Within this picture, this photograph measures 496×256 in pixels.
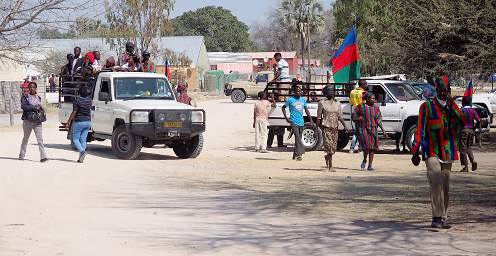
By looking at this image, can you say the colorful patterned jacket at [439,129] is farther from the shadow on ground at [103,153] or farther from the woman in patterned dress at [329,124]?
the shadow on ground at [103,153]

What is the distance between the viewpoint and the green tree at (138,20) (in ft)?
172

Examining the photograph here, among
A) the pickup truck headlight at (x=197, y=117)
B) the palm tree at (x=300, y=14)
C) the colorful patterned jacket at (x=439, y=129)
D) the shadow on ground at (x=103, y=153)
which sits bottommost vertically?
the shadow on ground at (x=103, y=153)

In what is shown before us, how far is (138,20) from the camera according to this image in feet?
175

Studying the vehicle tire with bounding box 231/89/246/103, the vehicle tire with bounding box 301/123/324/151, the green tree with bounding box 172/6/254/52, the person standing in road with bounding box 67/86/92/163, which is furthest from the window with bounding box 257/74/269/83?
the green tree with bounding box 172/6/254/52

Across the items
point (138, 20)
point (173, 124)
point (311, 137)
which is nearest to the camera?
point (173, 124)

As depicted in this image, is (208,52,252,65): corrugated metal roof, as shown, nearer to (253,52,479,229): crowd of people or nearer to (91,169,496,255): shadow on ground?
(253,52,479,229): crowd of people

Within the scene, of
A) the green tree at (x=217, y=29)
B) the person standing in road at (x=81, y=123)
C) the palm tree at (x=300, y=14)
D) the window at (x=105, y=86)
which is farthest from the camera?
the green tree at (x=217, y=29)

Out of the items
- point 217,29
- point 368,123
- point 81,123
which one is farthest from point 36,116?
point 217,29

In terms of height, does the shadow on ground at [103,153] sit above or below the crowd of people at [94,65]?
below

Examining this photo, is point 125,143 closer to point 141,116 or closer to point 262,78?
point 141,116

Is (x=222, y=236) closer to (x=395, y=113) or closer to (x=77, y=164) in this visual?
(x=77, y=164)

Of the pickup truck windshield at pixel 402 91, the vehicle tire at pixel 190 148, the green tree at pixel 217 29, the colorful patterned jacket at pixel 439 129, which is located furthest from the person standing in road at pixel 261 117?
the green tree at pixel 217 29

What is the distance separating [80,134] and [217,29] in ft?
344

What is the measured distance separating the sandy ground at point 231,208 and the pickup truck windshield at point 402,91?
2.56 m
